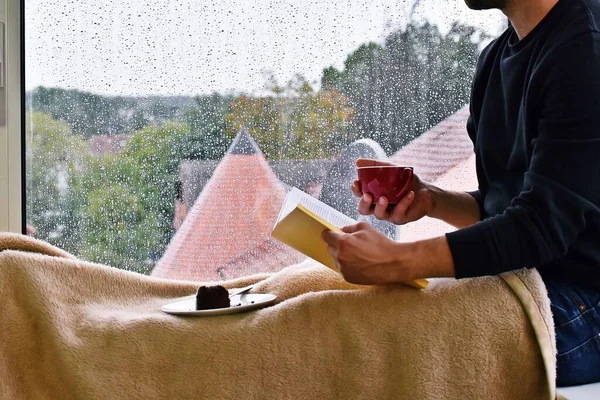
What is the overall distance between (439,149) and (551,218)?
84 cm

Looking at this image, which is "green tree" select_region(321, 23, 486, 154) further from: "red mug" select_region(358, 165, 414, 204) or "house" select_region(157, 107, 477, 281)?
"red mug" select_region(358, 165, 414, 204)

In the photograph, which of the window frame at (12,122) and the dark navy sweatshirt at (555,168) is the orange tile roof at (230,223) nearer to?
the window frame at (12,122)

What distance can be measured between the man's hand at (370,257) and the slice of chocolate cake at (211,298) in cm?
21

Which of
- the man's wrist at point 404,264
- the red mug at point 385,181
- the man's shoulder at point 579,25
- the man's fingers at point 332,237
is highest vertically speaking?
the man's shoulder at point 579,25

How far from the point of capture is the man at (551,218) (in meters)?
1.00

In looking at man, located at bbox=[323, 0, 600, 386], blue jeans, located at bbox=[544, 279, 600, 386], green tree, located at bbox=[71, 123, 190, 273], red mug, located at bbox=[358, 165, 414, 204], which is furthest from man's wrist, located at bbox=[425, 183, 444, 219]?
green tree, located at bbox=[71, 123, 190, 273]

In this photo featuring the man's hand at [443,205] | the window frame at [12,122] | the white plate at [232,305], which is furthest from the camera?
the window frame at [12,122]

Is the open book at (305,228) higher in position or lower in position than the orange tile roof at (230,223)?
higher

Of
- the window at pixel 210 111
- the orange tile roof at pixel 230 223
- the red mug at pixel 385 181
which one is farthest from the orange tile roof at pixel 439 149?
the red mug at pixel 385 181

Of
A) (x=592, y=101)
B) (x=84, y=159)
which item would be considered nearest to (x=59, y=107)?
(x=84, y=159)

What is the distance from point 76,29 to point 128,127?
252 millimetres

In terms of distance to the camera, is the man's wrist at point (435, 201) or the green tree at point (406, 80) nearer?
the man's wrist at point (435, 201)

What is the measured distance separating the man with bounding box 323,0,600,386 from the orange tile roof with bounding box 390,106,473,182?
62cm

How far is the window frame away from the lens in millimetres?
1644
